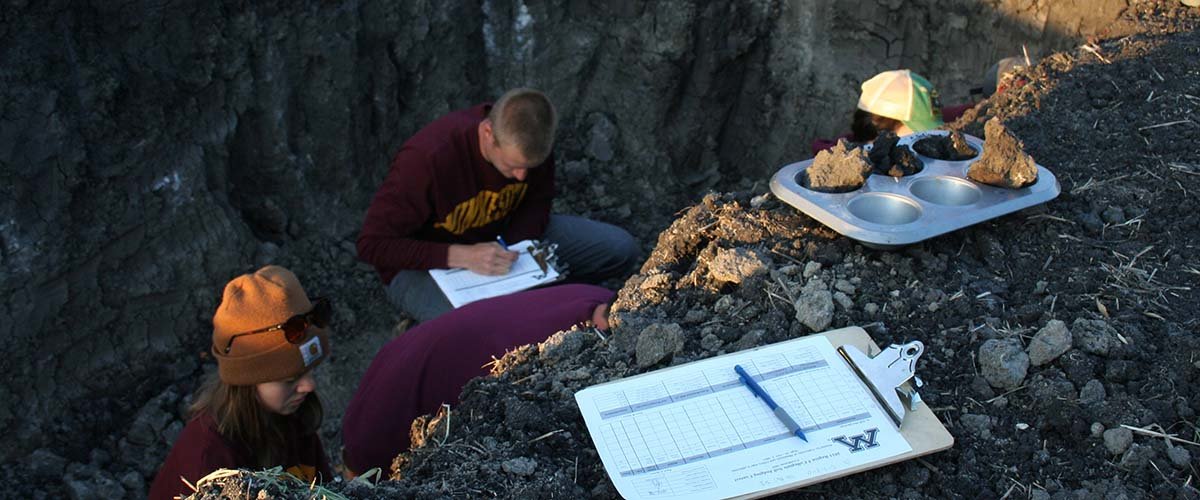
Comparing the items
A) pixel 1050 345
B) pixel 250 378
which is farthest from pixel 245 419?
pixel 1050 345

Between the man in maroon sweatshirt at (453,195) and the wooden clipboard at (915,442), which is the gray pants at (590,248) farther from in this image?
the wooden clipboard at (915,442)

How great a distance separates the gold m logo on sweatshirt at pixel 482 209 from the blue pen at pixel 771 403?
97.4 inches

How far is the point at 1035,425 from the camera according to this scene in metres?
2.33

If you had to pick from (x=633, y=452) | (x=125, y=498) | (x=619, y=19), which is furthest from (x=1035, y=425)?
(x=619, y=19)

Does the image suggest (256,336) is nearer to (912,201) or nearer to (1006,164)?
(912,201)

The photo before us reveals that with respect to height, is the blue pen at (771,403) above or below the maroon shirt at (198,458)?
above

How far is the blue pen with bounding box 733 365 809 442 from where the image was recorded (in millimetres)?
2226

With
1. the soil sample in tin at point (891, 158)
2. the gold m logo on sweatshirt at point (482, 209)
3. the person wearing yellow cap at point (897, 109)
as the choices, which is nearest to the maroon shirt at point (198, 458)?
the gold m logo on sweatshirt at point (482, 209)

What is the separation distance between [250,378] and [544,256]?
1868 millimetres

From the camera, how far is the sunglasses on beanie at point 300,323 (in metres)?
2.99

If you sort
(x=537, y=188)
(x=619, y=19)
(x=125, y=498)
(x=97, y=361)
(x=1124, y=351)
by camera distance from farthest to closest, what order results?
(x=619, y=19) → (x=537, y=188) → (x=97, y=361) → (x=125, y=498) → (x=1124, y=351)

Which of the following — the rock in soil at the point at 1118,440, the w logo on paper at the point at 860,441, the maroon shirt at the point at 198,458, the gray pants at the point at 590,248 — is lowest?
the gray pants at the point at 590,248

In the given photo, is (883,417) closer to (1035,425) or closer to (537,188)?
(1035,425)

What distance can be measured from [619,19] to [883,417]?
4307 millimetres
